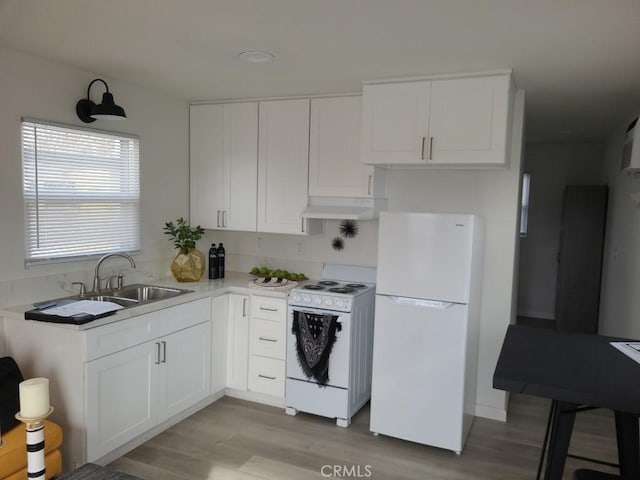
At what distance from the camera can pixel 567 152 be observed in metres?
6.41

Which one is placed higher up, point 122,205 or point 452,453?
point 122,205

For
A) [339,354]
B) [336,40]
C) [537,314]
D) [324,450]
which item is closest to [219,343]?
[339,354]

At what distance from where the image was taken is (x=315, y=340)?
3.47 meters

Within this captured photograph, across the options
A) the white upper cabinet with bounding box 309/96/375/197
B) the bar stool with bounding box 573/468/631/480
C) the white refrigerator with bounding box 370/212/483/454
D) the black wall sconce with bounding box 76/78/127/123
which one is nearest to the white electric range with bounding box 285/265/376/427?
the white refrigerator with bounding box 370/212/483/454

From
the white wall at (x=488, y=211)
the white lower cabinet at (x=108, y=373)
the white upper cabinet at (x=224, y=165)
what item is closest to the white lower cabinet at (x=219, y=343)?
the white lower cabinet at (x=108, y=373)

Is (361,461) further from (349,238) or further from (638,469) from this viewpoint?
(349,238)

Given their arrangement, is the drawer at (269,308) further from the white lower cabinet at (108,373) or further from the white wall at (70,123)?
the white wall at (70,123)

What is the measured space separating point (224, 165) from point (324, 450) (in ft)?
7.97

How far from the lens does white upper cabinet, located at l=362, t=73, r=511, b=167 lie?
2.99m

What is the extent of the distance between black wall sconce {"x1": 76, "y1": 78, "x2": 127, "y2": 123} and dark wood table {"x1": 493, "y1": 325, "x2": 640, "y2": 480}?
2.68 meters

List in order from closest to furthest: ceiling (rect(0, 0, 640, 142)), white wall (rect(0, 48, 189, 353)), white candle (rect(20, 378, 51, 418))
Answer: white candle (rect(20, 378, 51, 418))
ceiling (rect(0, 0, 640, 142))
white wall (rect(0, 48, 189, 353))

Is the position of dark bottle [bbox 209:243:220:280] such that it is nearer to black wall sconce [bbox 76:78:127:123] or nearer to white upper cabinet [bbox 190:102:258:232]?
white upper cabinet [bbox 190:102:258:232]

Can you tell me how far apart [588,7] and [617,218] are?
353 centimetres

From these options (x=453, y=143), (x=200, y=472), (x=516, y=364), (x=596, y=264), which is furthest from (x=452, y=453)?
(x=596, y=264)
